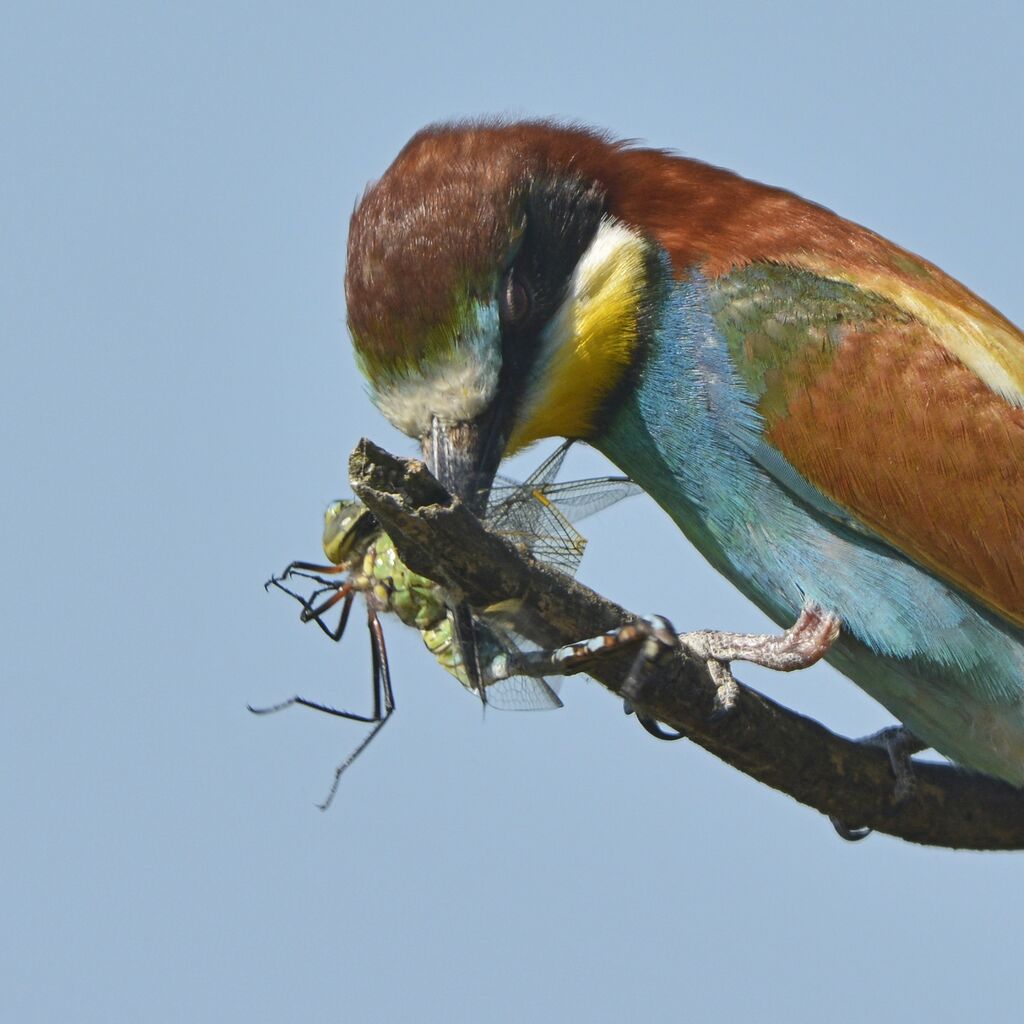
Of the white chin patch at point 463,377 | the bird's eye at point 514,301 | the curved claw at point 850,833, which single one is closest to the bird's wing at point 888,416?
the bird's eye at point 514,301

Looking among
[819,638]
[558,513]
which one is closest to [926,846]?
[819,638]

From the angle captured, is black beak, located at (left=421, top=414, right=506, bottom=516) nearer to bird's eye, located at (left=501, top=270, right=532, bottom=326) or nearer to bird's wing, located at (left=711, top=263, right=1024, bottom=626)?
bird's eye, located at (left=501, top=270, right=532, bottom=326)

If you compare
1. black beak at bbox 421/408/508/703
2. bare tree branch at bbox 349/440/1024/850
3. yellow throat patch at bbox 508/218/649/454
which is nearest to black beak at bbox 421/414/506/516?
black beak at bbox 421/408/508/703

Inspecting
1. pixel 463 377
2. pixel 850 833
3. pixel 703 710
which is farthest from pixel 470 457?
pixel 850 833

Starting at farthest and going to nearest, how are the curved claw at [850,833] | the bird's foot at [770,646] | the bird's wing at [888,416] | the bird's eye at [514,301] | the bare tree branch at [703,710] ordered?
the curved claw at [850,833] < the bird's wing at [888,416] < the bird's eye at [514,301] < the bird's foot at [770,646] < the bare tree branch at [703,710]

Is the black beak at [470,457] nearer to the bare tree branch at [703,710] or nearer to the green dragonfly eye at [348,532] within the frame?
the green dragonfly eye at [348,532]

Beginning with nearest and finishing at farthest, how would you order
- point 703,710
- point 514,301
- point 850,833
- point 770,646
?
point 703,710, point 770,646, point 514,301, point 850,833

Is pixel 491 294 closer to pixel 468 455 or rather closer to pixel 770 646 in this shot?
pixel 468 455

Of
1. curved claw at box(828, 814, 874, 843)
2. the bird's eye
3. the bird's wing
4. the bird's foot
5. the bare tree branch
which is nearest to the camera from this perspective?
the bare tree branch
